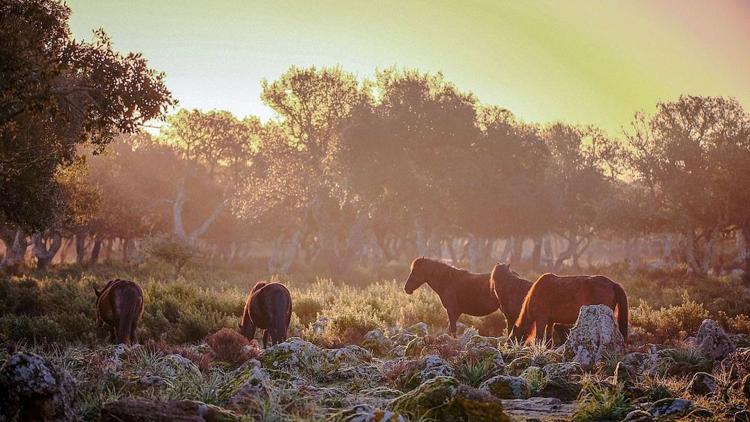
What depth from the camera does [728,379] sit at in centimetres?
898

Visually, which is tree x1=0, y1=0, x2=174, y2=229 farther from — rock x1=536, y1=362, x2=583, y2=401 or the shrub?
rock x1=536, y1=362, x2=583, y2=401

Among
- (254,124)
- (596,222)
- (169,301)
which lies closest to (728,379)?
(169,301)

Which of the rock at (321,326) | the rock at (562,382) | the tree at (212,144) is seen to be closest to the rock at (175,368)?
the rock at (562,382)

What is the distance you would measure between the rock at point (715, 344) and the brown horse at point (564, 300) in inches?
65.5

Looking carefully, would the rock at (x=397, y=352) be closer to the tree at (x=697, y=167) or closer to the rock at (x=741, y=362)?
the rock at (x=741, y=362)

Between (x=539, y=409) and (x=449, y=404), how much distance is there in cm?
172

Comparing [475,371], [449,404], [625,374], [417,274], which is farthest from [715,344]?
[417,274]

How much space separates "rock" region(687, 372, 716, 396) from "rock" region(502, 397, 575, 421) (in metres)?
2.55

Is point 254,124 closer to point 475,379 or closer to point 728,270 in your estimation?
point 728,270

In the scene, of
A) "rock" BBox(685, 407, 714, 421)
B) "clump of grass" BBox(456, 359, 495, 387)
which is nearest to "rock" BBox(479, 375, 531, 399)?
"clump of grass" BBox(456, 359, 495, 387)

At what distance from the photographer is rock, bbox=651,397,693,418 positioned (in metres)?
7.79

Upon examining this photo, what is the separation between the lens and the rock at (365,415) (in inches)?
259

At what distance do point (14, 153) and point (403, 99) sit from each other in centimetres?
3929

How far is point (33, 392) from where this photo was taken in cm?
698
